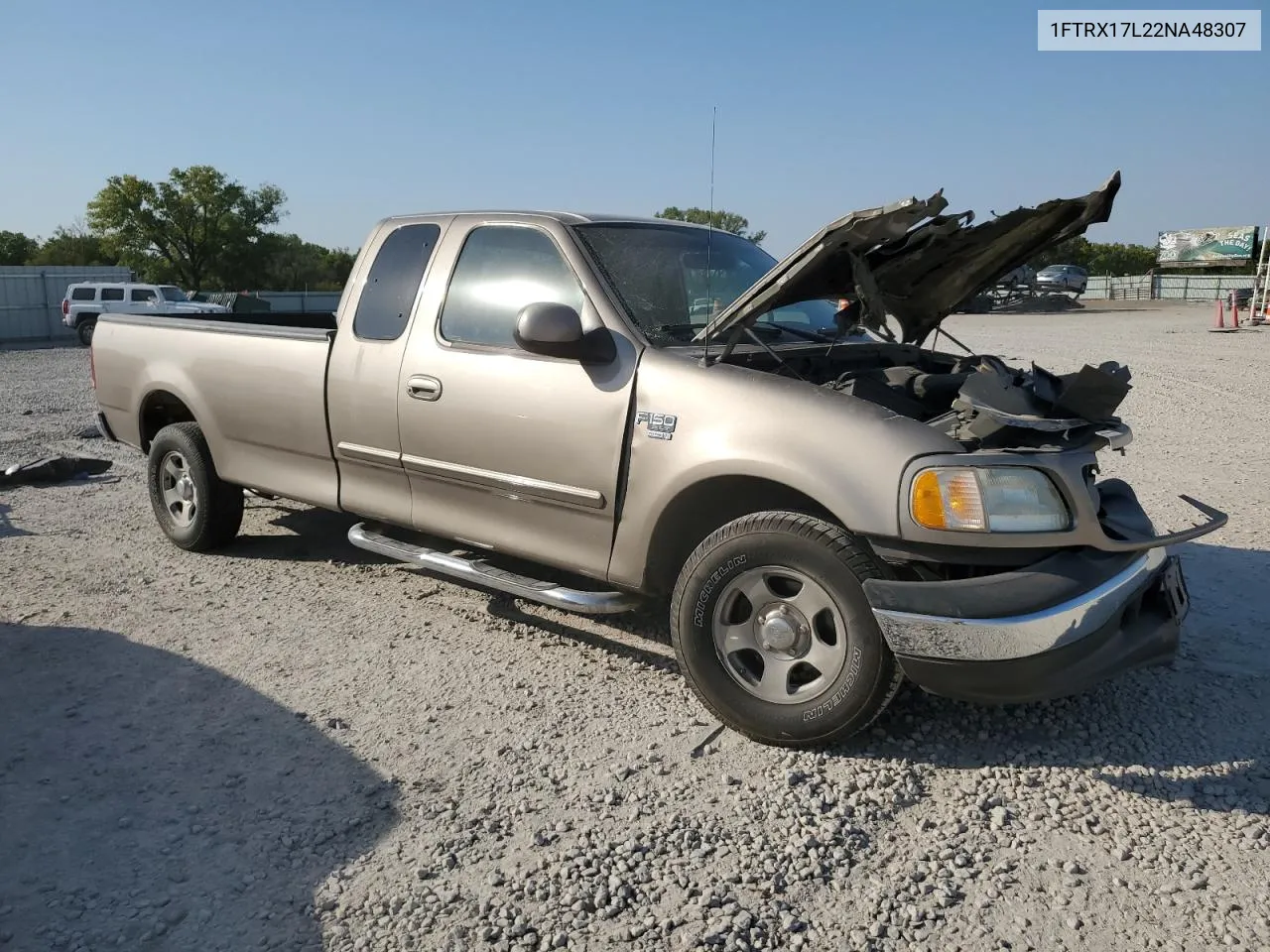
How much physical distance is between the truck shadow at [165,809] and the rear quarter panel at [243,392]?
4.22 ft

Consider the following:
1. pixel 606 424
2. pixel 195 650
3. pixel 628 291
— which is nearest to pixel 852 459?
pixel 606 424

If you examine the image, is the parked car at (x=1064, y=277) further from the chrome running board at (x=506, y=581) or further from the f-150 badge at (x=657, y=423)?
the f-150 badge at (x=657, y=423)

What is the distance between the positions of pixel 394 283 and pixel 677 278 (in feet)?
4.68

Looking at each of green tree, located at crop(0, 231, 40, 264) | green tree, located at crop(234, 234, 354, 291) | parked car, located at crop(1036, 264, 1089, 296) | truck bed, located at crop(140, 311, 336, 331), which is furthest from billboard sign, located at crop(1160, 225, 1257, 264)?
green tree, located at crop(0, 231, 40, 264)

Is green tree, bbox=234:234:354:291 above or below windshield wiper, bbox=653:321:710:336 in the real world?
above

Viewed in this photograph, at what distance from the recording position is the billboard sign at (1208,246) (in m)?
51.0

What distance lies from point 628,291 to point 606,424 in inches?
26.2

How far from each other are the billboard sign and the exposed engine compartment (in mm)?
54468

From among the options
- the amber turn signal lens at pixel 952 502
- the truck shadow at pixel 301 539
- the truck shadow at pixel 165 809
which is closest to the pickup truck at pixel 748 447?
the amber turn signal lens at pixel 952 502

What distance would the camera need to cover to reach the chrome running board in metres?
3.88

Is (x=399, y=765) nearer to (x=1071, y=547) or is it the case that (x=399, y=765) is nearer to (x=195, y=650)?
(x=195, y=650)

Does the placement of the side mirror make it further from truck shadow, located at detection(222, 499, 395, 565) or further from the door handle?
truck shadow, located at detection(222, 499, 395, 565)

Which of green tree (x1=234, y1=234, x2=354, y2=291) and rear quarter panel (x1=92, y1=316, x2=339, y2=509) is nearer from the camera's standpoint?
rear quarter panel (x1=92, y1=316, x2=339, y2=509)

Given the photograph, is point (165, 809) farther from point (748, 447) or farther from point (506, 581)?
point (748, 447)
